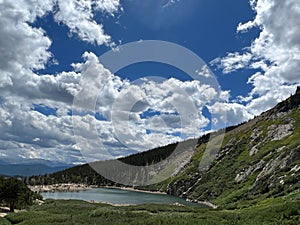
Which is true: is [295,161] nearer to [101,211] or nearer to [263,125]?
[101,211]

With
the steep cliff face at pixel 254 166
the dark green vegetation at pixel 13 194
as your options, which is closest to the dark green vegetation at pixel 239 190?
the steep cliff face at pixel 254 166

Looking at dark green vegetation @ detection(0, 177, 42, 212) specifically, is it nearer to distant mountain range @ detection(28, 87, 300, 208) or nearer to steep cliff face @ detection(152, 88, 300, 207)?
steep cliff face @ detection(152, 88, 300, 207)

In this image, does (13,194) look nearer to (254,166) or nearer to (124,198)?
(124,198)

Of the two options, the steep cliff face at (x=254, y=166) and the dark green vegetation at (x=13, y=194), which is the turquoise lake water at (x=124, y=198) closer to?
the steep cliff face at (x=254, y=166)

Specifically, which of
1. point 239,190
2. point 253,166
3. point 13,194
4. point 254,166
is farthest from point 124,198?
point 13,194

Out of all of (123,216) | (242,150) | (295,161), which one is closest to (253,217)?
(123,216)
